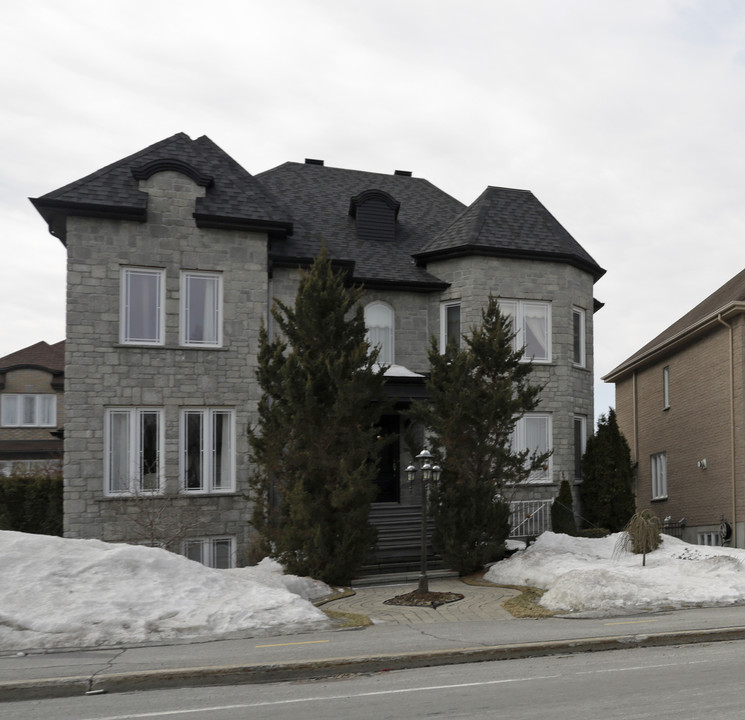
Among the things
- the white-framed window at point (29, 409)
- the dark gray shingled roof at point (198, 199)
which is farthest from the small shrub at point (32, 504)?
the white-framed window at point (29, 409)

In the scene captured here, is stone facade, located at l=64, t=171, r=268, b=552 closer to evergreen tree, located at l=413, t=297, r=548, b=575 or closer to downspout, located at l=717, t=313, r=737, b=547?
evergreen tree, located at l=413, t=297, r=548, b=575

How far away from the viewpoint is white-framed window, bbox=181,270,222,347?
770 inches

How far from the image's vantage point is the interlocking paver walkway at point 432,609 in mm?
12891

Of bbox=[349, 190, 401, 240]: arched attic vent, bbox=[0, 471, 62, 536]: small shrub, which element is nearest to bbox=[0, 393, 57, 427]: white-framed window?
bbox=[0, 471, 62, 536]: small shrub

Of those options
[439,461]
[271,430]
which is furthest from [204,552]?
[439,461]

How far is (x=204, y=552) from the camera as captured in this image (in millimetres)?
18906

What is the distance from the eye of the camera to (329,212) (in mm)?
24531

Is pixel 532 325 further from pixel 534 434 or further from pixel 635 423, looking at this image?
pixel 635 423

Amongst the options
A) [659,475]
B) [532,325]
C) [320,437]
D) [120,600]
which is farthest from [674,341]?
[120,600]

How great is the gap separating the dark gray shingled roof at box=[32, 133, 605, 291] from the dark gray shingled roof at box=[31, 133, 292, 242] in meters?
0.02

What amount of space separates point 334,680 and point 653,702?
3.10m

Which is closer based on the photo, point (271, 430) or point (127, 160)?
point (271, 430)

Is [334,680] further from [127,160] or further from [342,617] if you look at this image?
[127,160]

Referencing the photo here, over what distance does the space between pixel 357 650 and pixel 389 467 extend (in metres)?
12.5
